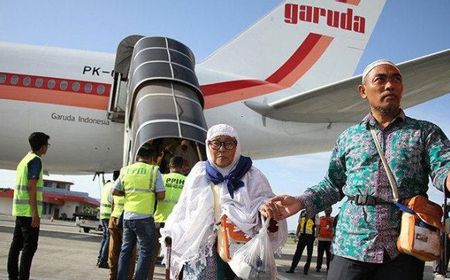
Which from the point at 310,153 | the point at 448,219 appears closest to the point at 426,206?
the point at 448,219

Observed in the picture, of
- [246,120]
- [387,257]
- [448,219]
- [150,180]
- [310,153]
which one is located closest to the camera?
[448,219]

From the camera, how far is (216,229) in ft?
9.73

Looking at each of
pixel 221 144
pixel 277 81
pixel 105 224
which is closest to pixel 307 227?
pixel 105 224

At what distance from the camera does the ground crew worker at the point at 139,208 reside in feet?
17.2

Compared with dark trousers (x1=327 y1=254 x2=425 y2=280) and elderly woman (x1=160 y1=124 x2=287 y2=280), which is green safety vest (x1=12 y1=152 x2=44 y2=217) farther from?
dark trousers (x1=327 y1=254 x2=425 y2=280)

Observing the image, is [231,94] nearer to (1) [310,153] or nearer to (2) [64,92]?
(1) [310,153]

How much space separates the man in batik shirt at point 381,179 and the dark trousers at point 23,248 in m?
3.61

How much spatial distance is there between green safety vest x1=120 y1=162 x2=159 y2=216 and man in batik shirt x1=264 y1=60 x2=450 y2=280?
3022mm

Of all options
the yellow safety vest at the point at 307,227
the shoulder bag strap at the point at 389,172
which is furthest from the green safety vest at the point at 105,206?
the shoulder bag strap at the point at 389,172

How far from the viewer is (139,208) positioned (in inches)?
210

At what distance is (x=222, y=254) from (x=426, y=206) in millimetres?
1140

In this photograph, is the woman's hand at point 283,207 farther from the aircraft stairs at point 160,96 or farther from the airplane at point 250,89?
the airplane at point 250,89

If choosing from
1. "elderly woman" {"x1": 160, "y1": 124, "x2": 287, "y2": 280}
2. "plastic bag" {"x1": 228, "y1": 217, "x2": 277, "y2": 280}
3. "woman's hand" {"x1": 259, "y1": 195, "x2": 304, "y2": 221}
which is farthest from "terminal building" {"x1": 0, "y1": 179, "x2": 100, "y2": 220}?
"woman's hand" {"x1": 259, "y1": 195, "x2": 304, "y2": 221}

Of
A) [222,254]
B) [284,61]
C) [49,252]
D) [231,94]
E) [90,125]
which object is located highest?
[284,61]
